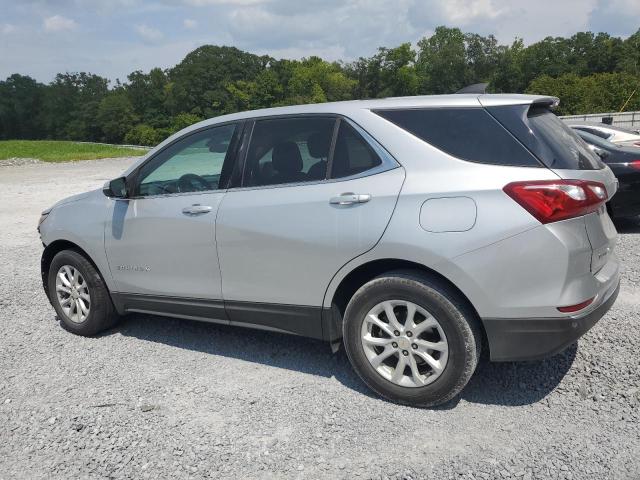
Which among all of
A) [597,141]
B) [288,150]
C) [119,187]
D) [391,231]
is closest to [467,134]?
[391,231]

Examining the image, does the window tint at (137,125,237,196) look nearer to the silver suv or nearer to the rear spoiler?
the silver suv

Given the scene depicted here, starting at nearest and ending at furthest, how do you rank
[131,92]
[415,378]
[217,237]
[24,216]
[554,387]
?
1. [415,378]
2. [554,387]
3. [217,237]
4. [24,216]
5. [131,92]

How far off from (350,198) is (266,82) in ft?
261

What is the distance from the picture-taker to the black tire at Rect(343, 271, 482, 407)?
3324mm

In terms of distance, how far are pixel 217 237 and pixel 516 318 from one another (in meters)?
2.03

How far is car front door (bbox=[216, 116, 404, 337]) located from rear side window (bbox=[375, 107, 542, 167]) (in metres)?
0.27

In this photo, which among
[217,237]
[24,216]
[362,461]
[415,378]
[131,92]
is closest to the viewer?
[362,461]

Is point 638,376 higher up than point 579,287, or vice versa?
point 579,287

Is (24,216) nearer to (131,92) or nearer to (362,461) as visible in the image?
(362,461)

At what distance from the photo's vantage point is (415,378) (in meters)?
3.52

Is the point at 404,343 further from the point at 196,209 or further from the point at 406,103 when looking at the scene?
the point at 196,209

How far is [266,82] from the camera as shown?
79938 millimetres

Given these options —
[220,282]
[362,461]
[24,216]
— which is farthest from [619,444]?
[24,216]

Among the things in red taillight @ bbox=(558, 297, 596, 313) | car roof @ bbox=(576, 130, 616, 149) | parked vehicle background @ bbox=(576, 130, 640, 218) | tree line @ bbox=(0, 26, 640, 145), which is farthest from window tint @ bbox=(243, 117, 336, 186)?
tree line @ bbox=(0, 26, 640, 145)
